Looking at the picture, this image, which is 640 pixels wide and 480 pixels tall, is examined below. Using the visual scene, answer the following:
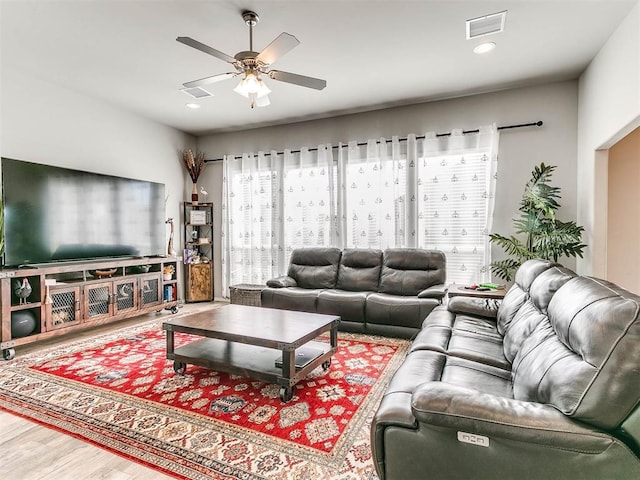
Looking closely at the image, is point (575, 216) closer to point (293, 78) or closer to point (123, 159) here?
point (293, 78)

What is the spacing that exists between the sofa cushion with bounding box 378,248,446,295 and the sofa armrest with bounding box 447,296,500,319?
102cm

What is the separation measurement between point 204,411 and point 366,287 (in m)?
2.47

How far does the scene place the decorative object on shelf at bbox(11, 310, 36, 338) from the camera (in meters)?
3.20

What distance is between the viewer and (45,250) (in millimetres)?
3645

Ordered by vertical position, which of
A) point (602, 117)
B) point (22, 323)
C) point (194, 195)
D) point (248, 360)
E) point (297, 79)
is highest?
point (297, 79)

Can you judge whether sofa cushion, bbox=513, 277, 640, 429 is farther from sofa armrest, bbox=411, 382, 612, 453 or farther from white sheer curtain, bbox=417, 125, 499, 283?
white sheer curtain, bbox=417, 125, 499, 283

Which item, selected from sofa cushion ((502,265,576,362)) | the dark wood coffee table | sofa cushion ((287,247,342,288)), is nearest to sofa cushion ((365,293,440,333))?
sofa cushion ((287,247,342,288))

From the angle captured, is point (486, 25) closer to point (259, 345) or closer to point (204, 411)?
point (259, 345)

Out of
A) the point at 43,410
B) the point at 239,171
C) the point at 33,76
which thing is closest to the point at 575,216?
the point at 239,171

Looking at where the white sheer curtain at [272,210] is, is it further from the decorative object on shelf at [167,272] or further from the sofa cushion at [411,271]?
the sofa cushion at [411,271]

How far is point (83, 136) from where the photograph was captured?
4.27m

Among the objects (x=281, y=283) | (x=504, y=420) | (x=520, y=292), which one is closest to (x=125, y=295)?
(x=281, y=283)

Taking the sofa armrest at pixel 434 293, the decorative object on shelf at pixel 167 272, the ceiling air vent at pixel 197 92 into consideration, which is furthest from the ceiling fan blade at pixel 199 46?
the decorative object on shelf at pixel 167 272

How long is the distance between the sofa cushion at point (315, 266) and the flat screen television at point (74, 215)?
1952mm
